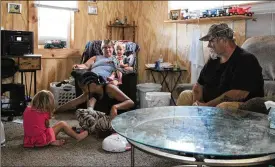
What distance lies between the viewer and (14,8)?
4641 millimetres

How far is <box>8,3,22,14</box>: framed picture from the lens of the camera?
4.60m

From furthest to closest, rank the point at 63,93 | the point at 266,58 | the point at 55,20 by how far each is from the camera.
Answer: the point at 55,20 < the point at 63,93 < the point at 266,58

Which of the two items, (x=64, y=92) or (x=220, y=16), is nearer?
(x=220, y=16)

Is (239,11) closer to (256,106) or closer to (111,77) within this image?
(111,77)

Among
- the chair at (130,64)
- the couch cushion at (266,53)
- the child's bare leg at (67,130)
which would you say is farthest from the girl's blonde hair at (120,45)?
the couch cushion at (266,53)

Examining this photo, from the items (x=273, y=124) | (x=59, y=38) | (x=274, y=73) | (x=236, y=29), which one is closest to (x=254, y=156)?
(x=273, y=124)

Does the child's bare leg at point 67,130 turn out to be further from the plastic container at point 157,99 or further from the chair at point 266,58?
the plastic container at point 157,99

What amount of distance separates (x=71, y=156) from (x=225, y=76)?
1.42 meters

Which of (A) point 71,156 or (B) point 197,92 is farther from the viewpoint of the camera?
(B) point 197,92

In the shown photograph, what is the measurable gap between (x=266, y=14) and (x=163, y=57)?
191 centimetres

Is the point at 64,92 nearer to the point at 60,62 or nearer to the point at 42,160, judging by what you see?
the point at 60,62

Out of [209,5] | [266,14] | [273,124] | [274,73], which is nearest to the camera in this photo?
[273,124]

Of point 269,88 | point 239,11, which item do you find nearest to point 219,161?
point 269,88

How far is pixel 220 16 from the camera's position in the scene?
4.11 m
